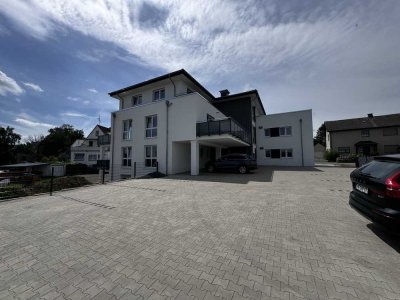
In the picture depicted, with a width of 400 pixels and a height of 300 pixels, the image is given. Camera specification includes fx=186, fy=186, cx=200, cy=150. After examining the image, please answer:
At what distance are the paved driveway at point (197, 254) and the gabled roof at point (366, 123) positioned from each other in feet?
143

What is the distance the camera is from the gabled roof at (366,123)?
119 feet

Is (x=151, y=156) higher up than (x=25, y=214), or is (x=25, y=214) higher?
(x=151, y=156)

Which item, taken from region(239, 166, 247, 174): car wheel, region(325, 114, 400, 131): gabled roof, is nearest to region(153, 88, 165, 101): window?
region(239, 166, 247, 174): car wheel

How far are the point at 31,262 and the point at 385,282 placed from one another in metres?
5.21

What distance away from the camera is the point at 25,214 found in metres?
5.58

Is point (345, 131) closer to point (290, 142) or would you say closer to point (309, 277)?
point (290, 142)

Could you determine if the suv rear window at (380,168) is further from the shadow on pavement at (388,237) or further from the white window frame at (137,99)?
the white window frame at (137,99)

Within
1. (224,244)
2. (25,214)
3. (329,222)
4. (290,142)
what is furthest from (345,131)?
(25,214)

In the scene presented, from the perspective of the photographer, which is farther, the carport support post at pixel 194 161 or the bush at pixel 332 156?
the bush at pixel 332 156

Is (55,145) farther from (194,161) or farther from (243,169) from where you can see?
(243,169)

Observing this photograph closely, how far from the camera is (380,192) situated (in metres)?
3.36

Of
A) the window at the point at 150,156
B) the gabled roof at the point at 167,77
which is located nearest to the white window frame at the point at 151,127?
the window at the point at 150,156

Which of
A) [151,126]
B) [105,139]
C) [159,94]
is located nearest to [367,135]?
[159,94]

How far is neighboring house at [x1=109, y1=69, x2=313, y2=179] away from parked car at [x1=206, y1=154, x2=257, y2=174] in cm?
167
